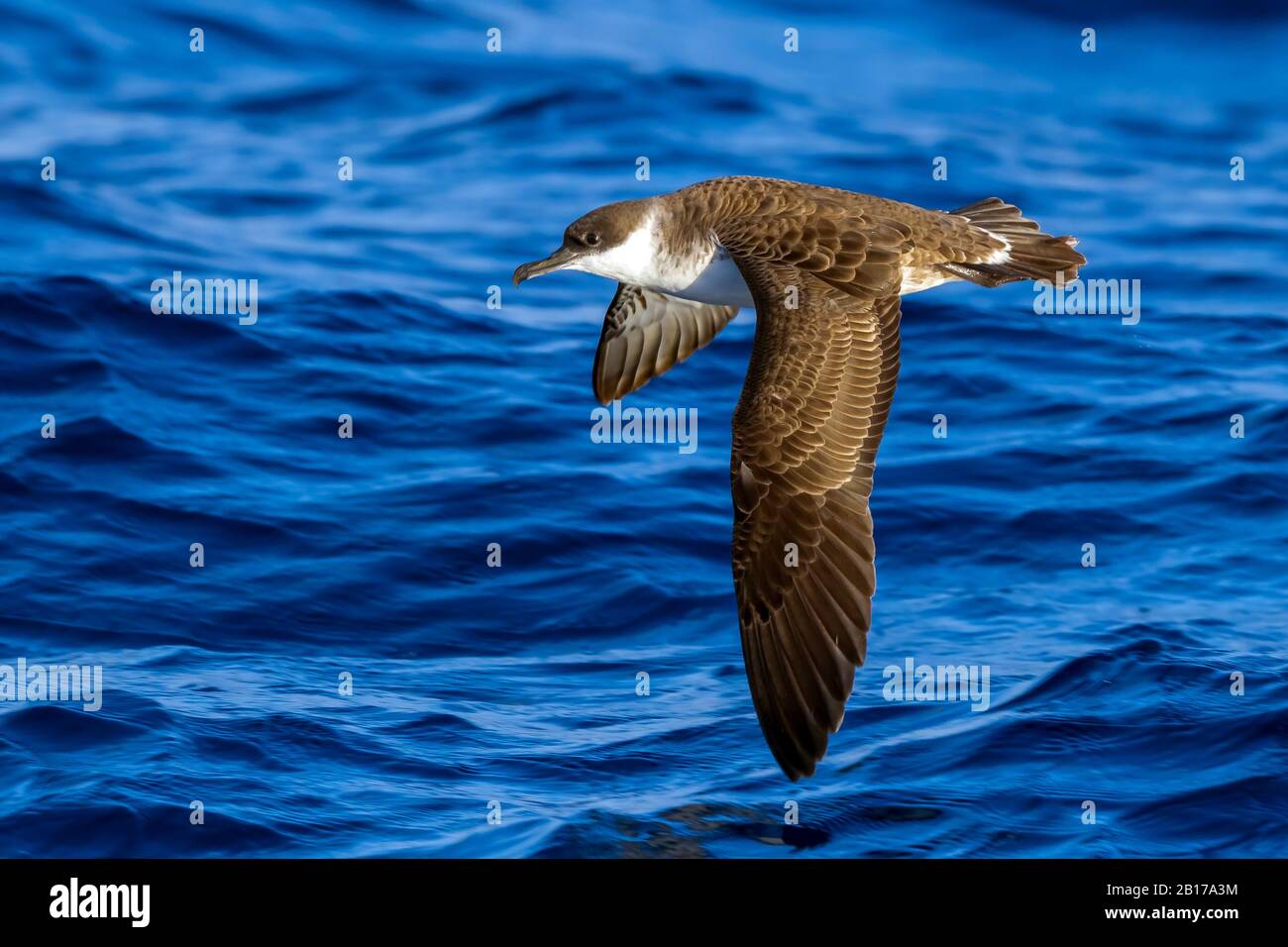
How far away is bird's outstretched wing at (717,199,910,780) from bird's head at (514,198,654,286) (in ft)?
3.45

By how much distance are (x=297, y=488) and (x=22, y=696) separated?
256 centimetres

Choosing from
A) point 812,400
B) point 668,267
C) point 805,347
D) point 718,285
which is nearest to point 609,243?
point 668,267

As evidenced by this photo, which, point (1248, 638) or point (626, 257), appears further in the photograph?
point (1248, 638)

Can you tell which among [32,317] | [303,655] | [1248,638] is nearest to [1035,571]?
[1248,638]

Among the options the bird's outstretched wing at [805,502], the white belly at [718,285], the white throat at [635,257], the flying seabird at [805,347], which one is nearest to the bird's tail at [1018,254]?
the flying seabird at [805,347]

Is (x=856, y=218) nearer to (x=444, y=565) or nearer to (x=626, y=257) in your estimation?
(x=626, y=257)

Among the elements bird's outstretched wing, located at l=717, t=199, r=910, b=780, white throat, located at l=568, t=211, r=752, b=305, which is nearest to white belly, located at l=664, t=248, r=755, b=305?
white throat, located at l=568, t=211, r=752, b=305

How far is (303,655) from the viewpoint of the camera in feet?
28.3

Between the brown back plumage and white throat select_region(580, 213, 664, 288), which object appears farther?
white throat select_region(580, 213, 664, 288)

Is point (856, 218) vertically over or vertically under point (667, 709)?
over

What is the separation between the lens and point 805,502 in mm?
6734

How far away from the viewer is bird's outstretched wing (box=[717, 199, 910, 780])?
21.5ft

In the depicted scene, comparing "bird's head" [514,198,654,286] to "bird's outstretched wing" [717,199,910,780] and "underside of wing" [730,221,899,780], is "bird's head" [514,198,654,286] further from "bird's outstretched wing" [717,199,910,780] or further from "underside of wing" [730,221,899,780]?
"underside of wing" [730,221,899,780]

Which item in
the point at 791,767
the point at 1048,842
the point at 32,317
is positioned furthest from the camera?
the point at 32,317
